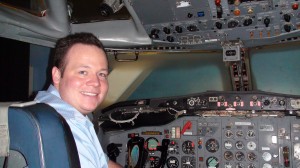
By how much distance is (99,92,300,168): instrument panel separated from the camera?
3.51m

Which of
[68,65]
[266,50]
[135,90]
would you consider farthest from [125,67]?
[68,65]

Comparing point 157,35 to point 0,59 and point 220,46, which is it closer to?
point 220,46

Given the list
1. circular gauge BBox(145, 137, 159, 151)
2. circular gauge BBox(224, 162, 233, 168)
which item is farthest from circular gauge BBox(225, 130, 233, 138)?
circular gauge BBox(145, 137, 159, 151)

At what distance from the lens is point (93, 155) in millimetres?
1287

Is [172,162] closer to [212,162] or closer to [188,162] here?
[188,162]

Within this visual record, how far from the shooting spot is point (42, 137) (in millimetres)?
1021

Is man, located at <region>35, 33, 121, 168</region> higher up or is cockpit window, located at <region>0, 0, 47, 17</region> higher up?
cockpit window, located at <region>0, 0, 47, 17</region>

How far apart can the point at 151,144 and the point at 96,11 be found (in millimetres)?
1816

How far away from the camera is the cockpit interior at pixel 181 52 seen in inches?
110

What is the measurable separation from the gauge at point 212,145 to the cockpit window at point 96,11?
1.81 m

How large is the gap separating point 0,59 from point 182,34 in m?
2.49

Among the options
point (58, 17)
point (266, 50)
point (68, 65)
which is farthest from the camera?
point (266, 50)

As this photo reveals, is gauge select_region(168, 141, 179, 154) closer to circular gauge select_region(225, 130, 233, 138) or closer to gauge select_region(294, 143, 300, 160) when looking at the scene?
circular gauge select_region(225, 130, 233, 138)

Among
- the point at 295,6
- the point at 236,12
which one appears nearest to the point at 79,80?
the point at 236,12
